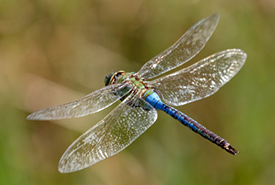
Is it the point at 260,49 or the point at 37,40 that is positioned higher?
the point at 37,40

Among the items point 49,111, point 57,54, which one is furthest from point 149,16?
point 49,111

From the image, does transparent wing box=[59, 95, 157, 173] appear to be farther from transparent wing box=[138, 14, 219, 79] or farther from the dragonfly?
transparent wing box=[138, 14, 219, 79]

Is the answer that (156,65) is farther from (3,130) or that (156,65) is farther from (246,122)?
(3,130)

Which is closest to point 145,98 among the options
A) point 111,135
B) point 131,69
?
point 111,135

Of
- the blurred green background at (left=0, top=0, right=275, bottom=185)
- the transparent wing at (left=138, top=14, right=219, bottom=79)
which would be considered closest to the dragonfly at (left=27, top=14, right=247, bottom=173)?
the transparent wing at (left=138, top=14, right=219, bottom=79)

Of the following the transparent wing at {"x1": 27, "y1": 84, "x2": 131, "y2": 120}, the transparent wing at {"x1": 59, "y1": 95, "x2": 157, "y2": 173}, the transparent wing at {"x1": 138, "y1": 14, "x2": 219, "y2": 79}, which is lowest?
the transparent wing at {"x1": 59, "y1": 95, "x2": 157, "y2": 173}

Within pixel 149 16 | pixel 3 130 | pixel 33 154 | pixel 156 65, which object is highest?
pixel 149 16
